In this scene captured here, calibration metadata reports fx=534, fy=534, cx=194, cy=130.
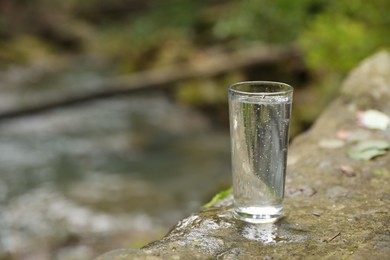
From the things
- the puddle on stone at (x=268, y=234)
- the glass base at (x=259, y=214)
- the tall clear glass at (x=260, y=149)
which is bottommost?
the puddle on stone at (x=268, y=234)

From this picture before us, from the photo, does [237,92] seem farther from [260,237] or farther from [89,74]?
[89,74]

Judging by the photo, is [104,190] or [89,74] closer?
[104,190]

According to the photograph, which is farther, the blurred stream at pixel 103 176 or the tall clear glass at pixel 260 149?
the blurred stream at pixel 103 176

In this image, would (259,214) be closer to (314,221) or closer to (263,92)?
(314,221)

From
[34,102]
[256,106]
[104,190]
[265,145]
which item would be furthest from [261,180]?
[34,102]

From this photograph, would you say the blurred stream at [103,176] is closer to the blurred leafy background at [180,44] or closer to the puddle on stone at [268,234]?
the blurred leafy background at [180,44]

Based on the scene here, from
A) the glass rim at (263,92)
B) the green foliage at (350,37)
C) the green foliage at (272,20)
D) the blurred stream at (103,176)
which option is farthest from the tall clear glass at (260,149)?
the green foliage at (272,20)

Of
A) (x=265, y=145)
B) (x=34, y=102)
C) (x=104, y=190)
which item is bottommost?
(x=104, y=190)
